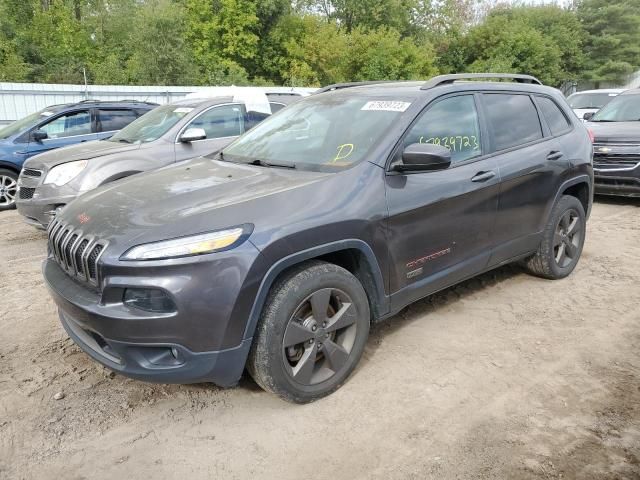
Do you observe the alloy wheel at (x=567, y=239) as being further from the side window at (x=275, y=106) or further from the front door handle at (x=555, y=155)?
the side window at (x=275, y=106)

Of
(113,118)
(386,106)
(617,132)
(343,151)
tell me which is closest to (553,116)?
(386,106)

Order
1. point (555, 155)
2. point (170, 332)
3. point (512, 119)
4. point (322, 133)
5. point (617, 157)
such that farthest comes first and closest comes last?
point (617, 157) → point (555, 155) → point (512, 119) → point (322, 133) → point (170, 332)

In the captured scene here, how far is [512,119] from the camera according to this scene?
13.8 ft

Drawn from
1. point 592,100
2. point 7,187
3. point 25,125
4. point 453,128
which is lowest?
point 7,187

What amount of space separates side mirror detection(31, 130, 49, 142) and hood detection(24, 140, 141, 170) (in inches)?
87.1

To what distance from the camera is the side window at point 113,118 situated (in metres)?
8.75

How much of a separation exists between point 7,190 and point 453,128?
760cm

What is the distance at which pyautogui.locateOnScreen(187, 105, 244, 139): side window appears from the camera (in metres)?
6.86

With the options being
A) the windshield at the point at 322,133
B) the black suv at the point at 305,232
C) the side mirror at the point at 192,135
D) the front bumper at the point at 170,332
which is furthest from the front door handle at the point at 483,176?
the side mirror at the point at 192,135

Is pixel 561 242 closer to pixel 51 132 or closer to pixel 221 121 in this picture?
pixel 221 121

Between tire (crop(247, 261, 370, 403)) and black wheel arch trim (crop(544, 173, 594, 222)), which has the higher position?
black wheel arch trim (crop(544, 173, 594, 222))

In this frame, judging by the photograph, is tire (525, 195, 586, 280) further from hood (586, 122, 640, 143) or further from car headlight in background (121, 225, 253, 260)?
hood (586, 122, 640, 143)

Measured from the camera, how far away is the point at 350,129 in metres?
3.51

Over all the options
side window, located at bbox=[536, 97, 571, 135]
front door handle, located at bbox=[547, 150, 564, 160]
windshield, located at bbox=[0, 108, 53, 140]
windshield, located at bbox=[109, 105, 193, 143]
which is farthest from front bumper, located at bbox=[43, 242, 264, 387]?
windshield, located at bbox=[0, 108, 53, 140]
